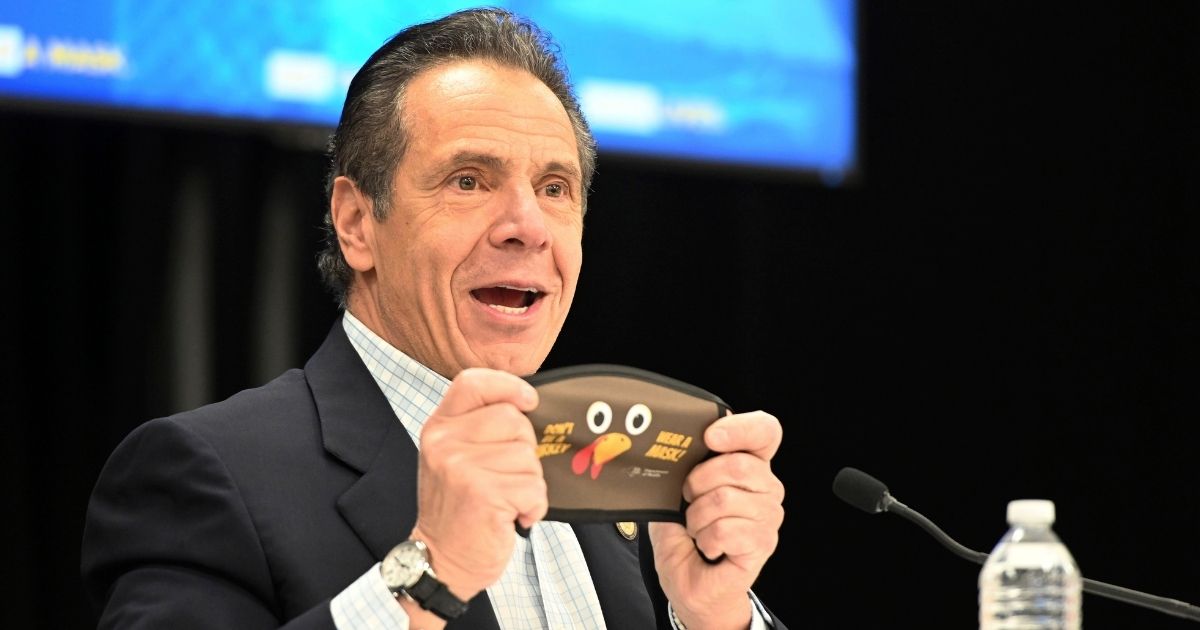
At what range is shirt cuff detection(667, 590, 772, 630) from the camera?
88.2 inches

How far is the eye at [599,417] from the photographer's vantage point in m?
1.91

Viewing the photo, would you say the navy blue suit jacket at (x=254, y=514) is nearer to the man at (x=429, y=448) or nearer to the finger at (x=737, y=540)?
the man at (x=429, y=448)

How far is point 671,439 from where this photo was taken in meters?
2.00

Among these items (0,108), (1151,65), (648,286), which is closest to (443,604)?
(0,108)

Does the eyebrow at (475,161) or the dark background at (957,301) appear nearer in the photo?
the eyebrow at (475,161)

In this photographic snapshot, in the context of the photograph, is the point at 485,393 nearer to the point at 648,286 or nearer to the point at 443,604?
the point at 443,604

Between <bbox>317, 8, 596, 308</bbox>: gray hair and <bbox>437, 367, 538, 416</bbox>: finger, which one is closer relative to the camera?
<bbox>437, 367, 538, 416</bbox>: finger

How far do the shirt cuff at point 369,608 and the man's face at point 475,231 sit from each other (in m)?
0.60

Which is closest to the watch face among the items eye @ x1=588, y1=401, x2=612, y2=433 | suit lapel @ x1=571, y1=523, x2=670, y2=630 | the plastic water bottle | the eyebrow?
eye @ x1=588, y1=401, x2=612, y2=433

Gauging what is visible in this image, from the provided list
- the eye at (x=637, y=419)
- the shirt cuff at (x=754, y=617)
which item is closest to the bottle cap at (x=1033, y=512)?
the eye at (x=637, y=419)

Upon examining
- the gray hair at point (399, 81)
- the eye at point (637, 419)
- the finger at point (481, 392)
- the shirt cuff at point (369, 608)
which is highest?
the gray hair at point (399, 81)

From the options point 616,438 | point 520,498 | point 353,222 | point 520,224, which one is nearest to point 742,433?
point 616,438

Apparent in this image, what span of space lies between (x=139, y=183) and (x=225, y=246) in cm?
27

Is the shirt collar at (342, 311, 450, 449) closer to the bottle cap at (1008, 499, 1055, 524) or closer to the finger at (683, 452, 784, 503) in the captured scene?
the finger at (683, 452, 784, 503)
